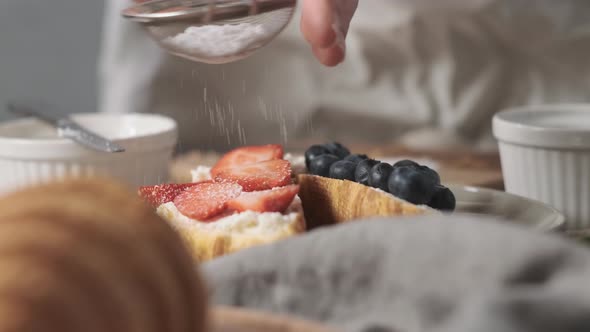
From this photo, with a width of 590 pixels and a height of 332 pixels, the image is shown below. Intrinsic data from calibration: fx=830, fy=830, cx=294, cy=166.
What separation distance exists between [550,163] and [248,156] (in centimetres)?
32

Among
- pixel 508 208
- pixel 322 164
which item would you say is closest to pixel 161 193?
pixel 322 164

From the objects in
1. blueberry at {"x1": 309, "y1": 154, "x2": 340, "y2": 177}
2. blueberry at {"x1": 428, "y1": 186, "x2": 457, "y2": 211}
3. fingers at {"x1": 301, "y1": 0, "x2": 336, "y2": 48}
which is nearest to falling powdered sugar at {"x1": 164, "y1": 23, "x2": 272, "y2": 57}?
fingers at {"x1": 301, "y1": 0, "x2": 336, "y2": 48}

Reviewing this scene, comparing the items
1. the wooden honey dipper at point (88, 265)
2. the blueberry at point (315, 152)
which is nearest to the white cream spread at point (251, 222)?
the blueberry at point (315, 152)

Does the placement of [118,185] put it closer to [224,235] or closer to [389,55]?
[224,235]

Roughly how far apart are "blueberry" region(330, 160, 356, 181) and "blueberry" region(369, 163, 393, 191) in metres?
0.03

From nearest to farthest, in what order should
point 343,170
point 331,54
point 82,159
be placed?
point 343,170 → point 331,54 → point 82,159

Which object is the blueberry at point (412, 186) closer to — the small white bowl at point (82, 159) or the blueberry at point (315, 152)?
the blueberry at point (315, 152)

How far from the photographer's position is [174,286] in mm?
325

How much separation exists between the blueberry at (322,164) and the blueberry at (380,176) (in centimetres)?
7

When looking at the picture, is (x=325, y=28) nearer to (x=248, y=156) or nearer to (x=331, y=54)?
(x=331, y=54)

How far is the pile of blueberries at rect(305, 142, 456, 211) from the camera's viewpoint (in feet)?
2.06

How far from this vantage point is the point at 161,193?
2.19ft

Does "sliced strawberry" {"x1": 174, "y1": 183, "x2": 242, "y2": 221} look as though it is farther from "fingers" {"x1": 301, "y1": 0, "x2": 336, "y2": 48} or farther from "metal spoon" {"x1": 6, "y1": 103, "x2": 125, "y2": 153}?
"metal spoon" {"x1": 6, "y1": 103, "x2": 125, "y2": 153}

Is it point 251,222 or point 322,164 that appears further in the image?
point 322,164
